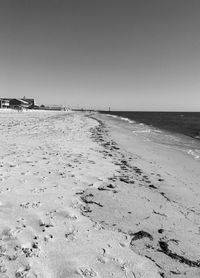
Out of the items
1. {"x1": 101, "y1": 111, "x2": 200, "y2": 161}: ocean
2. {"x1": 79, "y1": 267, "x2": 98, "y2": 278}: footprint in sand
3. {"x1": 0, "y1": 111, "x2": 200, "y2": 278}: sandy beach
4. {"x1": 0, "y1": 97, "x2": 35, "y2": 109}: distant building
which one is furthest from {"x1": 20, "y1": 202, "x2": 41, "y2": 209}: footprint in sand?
{"x1": 0, "y1": 97, "x2": 35, "y2": 109}: distant building

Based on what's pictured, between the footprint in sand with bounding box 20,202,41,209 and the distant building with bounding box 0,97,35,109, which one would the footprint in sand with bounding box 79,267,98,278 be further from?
the distant building with bounding box 0,97,35,109

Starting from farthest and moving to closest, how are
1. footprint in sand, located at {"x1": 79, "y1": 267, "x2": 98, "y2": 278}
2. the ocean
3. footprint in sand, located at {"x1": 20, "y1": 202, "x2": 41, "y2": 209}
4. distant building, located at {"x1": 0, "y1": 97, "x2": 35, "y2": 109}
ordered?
distant building, located at {"x1": 0, "y1": 97, "x2": 35, "y2": 109} < the ocean < footprint in sand, located at {"x1": 20, "y1": 202, "x2": 41, "y2": 209} < footprint in sand, located at {"x1": 79, "y1": 267, "x2": 98, "y2": 278}

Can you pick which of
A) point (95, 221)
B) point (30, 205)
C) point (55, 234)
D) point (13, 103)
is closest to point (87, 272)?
point (55, 234)

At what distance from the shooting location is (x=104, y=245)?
3.83m

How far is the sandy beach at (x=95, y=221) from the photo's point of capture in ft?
10.9

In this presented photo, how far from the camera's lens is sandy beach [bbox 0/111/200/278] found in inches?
131

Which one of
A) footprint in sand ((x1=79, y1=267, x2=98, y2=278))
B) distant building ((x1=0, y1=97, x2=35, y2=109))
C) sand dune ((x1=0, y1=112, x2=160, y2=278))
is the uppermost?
distant building ((x1=0, y1=97, x2=35, y2=109))

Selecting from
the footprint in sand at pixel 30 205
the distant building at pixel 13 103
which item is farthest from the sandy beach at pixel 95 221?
the distant building at pixel 13 103

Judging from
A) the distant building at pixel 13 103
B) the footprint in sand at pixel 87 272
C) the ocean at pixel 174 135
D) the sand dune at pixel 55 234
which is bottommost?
the ocean at pixel 174 135

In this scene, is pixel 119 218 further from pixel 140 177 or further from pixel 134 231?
pixel 140 177

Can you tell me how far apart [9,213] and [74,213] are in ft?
4.38

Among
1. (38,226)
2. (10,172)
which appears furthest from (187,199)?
(10,172)

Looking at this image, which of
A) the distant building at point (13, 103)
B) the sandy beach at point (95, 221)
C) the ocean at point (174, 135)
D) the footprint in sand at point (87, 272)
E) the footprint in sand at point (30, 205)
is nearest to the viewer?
the footprint in sand at point (87, 272)

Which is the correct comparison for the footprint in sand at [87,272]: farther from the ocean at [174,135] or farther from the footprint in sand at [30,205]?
the ocean at [174,135]
